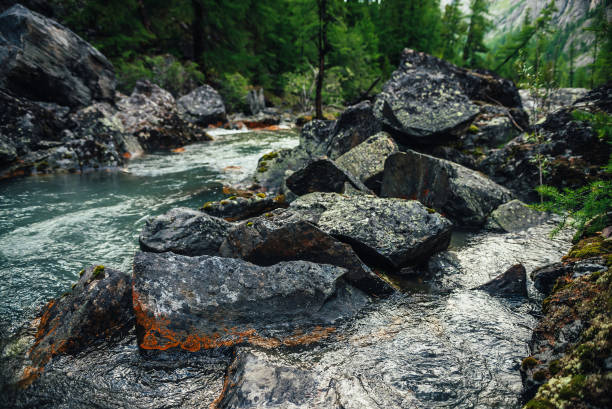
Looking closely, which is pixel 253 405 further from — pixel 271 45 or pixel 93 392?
pixel 271 45

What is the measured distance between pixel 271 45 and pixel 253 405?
46.8m

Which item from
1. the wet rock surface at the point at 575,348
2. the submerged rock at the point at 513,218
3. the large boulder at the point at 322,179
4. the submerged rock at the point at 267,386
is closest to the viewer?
the wet rock surface at the point at 575,348

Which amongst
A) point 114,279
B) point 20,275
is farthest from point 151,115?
point 114,279

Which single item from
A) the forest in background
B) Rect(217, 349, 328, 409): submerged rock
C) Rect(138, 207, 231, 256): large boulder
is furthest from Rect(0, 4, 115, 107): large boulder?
Rect(217, 349, 328, 409): submerged rock

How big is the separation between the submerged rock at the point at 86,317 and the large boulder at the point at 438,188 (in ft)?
18.0

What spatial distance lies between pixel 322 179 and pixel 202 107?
17786mm

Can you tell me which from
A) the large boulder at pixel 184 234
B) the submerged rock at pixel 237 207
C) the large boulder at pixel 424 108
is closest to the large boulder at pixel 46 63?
the submerged rock at pixel 237 207

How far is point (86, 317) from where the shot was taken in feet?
12.1

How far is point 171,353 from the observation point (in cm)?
350

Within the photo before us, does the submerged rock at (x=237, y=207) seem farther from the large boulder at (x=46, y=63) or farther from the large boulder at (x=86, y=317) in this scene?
the large boulder at (x=46, y=63)

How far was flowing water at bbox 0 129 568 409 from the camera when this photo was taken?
2.94 metres

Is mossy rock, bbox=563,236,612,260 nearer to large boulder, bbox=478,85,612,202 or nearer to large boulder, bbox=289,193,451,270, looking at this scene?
large boulder, bbox=289,193,451,270

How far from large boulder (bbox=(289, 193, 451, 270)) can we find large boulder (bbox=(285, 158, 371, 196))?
1.39m

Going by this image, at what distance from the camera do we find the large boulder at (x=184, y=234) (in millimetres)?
5098
